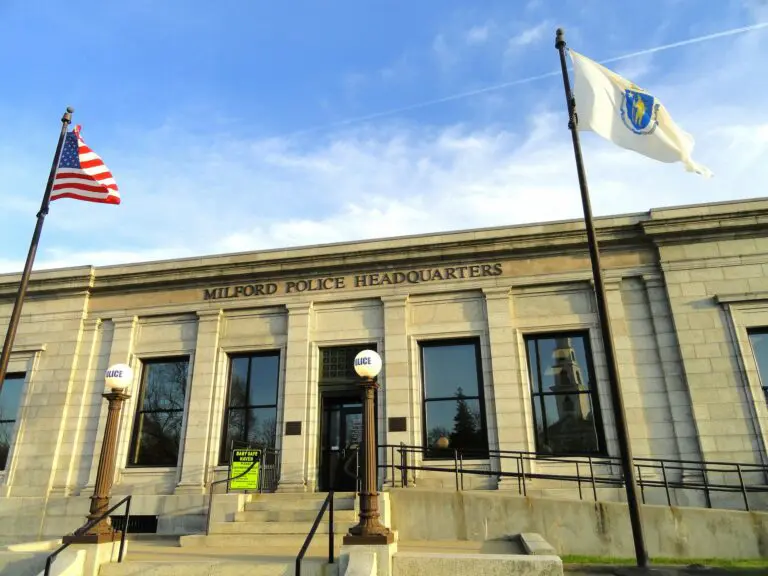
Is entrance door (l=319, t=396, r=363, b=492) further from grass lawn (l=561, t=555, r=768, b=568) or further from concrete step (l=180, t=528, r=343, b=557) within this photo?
grass lawn (l=561, t=555, r=768, b=568)

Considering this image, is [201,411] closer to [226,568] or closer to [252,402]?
[252,402]

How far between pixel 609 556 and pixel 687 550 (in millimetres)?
1436

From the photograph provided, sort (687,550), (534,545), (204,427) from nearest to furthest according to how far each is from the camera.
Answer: (534,545)
(687,550)
(204,427)

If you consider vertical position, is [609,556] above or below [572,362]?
below

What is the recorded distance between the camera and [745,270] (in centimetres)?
1505

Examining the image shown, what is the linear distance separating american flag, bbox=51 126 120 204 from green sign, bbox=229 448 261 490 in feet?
22.9

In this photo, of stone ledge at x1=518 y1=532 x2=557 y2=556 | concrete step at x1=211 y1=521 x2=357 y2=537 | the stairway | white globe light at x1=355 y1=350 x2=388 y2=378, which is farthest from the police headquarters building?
white globe light at x1=355 y1=350 x2=388 y2=378

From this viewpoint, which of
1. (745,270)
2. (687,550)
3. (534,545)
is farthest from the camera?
(745,270)

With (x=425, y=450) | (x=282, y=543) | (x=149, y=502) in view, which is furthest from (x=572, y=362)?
(x=149, y=502)

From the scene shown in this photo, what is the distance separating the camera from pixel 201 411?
16.5 meters

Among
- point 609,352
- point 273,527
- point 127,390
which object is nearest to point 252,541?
point 273,527

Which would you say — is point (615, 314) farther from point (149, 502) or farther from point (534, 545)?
point (149, 502)

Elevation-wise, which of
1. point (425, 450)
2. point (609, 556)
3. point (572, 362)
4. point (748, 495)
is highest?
point (572, 362)

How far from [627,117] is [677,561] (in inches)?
329
